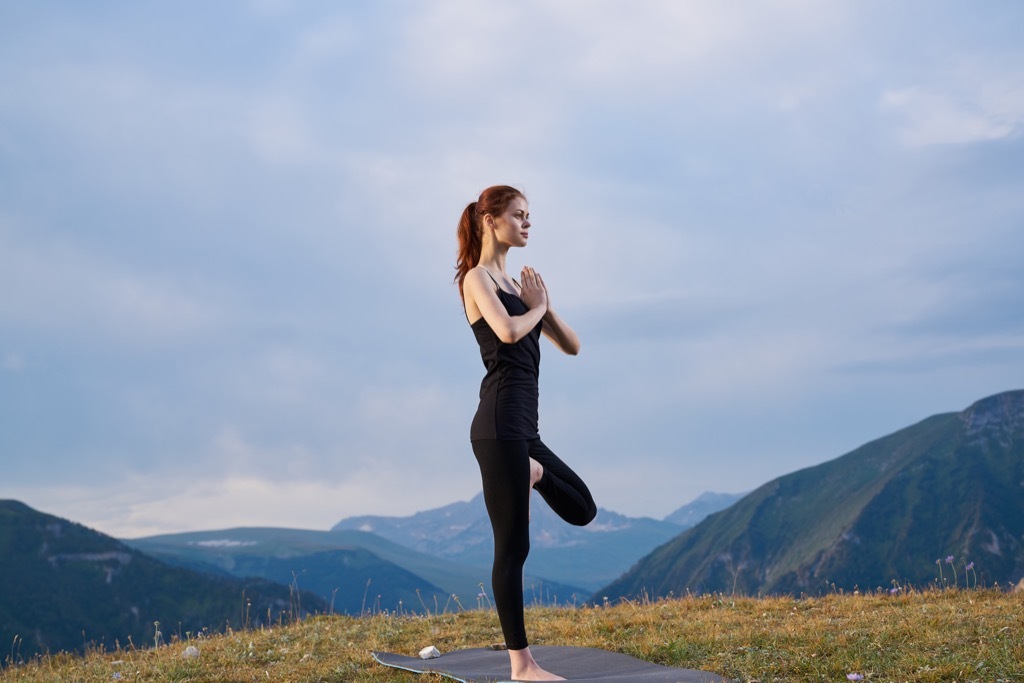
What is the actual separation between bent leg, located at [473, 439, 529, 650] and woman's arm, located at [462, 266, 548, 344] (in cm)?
79

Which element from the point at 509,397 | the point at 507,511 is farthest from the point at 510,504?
the point at 509,397

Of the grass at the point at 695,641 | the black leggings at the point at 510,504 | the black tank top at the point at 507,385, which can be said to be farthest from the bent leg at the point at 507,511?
the grass at the point at 695,641

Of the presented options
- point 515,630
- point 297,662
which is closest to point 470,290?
point 515,630

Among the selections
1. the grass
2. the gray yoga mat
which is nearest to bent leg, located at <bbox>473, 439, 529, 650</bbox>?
the gray yoga mat

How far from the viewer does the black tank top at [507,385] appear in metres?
6.75

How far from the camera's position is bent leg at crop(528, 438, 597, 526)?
7.12 meters

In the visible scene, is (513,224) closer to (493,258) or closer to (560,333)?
(493,258)

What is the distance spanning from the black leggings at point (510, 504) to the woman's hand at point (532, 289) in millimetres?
1004

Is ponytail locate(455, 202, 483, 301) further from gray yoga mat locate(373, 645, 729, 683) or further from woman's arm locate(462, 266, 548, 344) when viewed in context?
gray yoga mat locate(373, 645, 729, 683)

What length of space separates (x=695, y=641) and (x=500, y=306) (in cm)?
444

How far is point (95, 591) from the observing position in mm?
153375

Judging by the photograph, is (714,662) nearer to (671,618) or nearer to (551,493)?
(551,493)

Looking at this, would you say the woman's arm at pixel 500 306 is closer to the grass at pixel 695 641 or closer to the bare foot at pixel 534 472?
the bare foot at pixel 534 472

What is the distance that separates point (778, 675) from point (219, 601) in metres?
154
